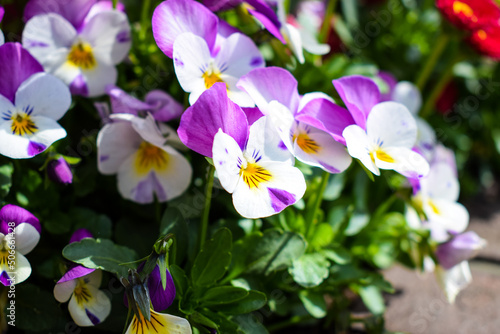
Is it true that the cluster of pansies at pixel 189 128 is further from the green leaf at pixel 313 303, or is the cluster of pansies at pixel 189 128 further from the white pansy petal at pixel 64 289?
the green leaf at pixel 313 303

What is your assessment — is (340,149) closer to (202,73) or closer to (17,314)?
(202,73)

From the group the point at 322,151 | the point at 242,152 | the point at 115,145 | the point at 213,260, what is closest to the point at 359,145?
the point at 322,151

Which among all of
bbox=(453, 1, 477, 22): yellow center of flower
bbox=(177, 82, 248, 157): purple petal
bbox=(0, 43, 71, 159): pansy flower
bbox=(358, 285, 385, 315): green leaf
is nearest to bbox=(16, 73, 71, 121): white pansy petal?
bbox=(0, 43, 71, 159): pansy flower

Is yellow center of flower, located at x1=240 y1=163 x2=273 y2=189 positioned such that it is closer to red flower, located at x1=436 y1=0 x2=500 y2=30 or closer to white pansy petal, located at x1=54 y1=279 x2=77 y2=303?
white pansy petal, located at x1=54 y1=279 x2=77 y2=303

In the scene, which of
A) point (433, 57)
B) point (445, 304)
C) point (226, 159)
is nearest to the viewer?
point (226, 159)

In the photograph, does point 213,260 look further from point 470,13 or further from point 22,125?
point 470,13

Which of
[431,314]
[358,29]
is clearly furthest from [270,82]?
[358,29]
